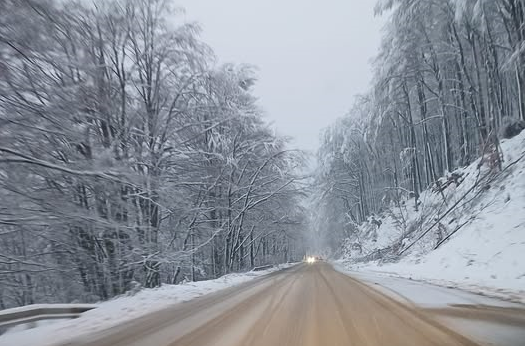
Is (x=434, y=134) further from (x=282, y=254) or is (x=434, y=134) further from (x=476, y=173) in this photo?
(x=282, y=254)

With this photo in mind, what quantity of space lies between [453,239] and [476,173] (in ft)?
16.9

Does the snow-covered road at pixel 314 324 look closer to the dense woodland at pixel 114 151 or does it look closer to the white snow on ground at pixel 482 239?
the white snow on ground at pixel 482 239

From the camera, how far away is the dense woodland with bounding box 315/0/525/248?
20.5 m

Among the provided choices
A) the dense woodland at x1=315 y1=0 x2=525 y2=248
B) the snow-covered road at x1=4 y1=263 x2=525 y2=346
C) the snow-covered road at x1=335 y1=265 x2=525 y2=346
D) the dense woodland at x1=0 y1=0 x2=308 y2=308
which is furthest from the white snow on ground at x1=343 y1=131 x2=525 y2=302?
the dense woodland at x1=0 y1=0 x2=308 y2=308

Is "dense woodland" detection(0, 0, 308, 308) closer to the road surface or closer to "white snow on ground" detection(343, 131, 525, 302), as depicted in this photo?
the road surface

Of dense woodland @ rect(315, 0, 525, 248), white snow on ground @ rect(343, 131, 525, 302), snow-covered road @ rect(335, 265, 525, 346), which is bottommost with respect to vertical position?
snow-covered road @ rect(335, 265, 525, 346)

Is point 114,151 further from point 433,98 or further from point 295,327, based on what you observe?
point 433,98

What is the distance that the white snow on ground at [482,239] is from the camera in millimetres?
11453

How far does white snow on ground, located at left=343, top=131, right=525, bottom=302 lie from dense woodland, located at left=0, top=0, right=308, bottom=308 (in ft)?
28.5

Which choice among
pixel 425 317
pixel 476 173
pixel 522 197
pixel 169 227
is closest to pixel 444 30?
pixel 476 173

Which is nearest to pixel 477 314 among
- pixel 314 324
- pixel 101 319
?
pixel 314 324

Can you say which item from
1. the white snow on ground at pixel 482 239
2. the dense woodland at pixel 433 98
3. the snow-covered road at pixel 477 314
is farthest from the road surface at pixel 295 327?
the dense woodland at pixel 433 98

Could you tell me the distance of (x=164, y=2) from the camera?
17625 millimetres

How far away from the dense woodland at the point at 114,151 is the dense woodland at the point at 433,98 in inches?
189
